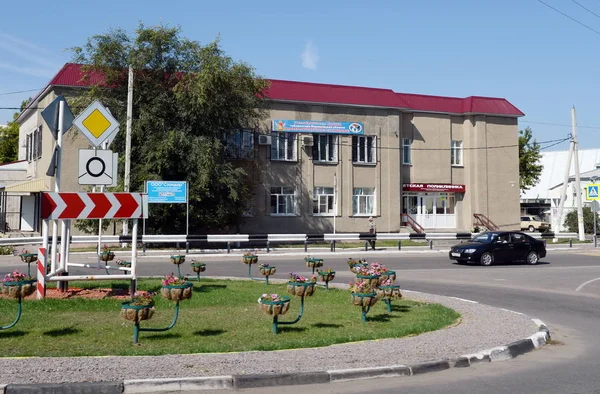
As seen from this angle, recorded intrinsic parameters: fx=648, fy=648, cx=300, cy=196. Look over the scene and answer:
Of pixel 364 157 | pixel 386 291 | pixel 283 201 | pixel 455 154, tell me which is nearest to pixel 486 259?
pixel 386 291

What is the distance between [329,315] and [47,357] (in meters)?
5.26

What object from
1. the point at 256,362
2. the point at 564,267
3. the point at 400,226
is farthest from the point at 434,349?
the point at 400,226

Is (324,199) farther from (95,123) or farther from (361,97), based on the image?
(95,123)

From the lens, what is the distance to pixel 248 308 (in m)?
12.3

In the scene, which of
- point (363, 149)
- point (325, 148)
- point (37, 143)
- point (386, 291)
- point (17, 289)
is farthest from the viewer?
point (363, 149)

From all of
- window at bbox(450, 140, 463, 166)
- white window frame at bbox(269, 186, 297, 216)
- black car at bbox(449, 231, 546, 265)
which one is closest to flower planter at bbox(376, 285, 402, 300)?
black car at bbox(449, 231, 546, 265)

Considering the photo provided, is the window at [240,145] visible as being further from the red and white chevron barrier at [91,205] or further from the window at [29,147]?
the red and white chevron barrier at [91,205]

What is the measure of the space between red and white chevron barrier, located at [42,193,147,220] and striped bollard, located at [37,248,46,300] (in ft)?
2.61

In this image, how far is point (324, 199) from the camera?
41.7 m

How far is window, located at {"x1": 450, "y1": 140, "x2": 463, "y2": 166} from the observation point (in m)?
46.4

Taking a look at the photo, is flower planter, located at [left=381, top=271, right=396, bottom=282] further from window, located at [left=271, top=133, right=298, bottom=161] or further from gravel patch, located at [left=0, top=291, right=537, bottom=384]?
window, located at [left=271, top=133, right=298, bottom=161]

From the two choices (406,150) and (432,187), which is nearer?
(406,150)

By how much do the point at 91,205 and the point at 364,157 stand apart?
31.9 m

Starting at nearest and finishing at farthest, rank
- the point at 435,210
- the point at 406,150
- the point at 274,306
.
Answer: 1. the point at 274,306
2. the point at 406,150
3. the point at 435,210
